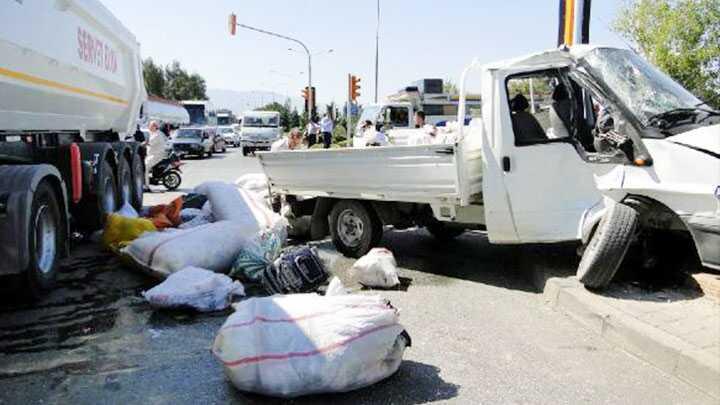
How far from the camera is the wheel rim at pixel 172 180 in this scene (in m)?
15.9

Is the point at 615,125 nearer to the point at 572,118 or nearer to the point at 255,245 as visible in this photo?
the point at 572,118

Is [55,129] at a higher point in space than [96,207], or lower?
higher

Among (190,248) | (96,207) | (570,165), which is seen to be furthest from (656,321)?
(96,207)

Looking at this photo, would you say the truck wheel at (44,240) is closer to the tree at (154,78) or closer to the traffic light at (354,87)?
the traffic light at (354,87)

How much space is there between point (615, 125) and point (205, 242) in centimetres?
379

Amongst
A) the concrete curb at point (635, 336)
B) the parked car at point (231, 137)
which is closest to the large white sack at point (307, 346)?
the concrete curb at point (635, 336)

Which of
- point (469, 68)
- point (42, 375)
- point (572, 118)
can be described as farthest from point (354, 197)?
point (42, 375)

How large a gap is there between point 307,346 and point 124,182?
7114mm

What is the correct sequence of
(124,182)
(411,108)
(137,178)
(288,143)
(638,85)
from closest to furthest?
(638,85), (124,182), (137,178), (288,143), (411,108)

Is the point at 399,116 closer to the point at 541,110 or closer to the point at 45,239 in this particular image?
the point at 541,110

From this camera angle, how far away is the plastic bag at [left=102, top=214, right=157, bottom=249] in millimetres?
7320

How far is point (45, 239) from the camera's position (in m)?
5.92

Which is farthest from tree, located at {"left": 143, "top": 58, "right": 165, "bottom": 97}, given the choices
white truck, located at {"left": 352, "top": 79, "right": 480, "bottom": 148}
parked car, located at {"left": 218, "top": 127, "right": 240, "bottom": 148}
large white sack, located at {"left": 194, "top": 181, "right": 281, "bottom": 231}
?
large white sack, located at {"left": 194, "top": 181, "right": 281, "bottom": 231}

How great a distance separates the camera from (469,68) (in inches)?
253
